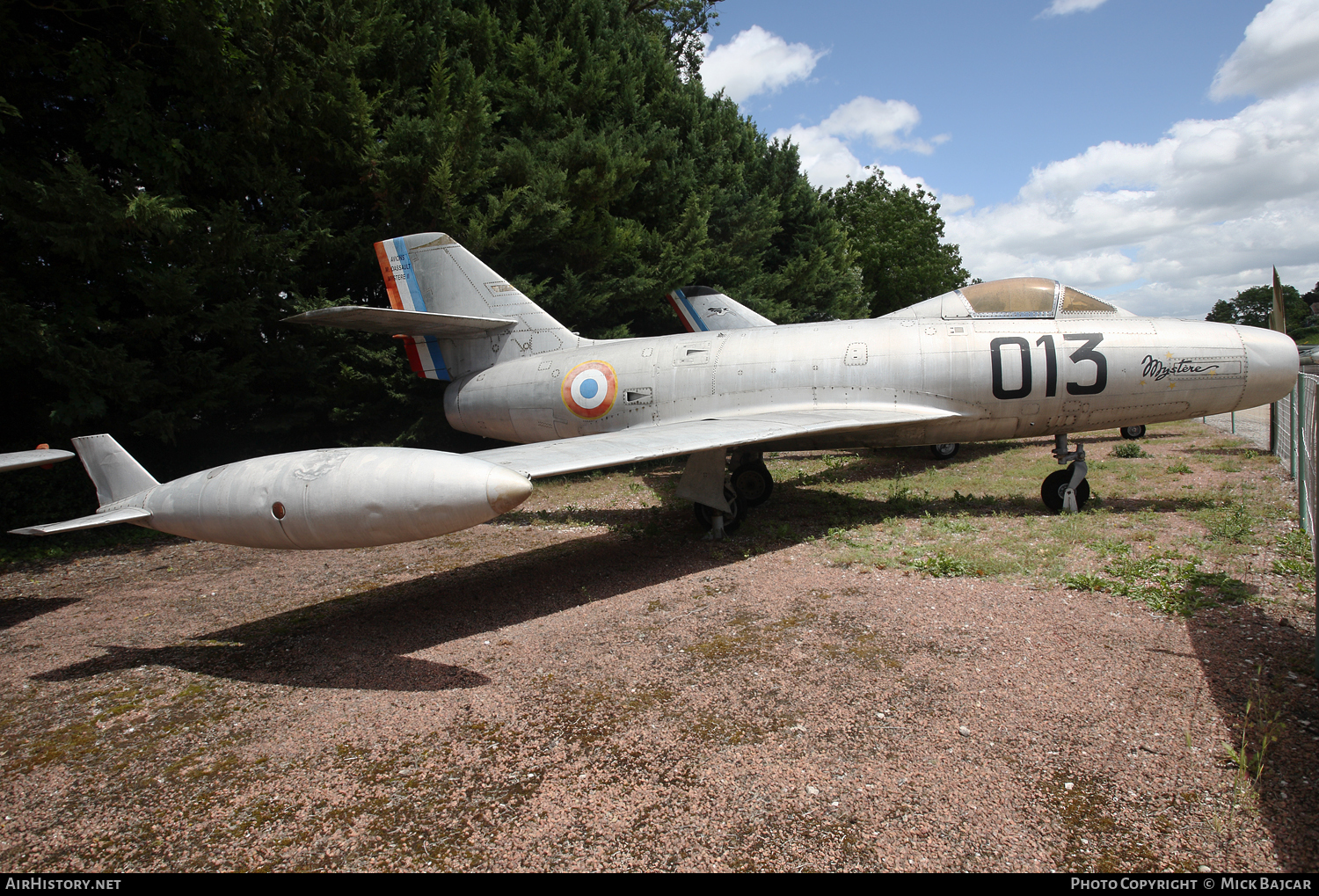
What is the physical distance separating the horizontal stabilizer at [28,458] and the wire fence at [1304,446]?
981cm

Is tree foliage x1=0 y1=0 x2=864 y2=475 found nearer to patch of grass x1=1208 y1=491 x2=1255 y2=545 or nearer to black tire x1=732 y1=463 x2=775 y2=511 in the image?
black tire x1=732 y1=463 x2=775 y2=511

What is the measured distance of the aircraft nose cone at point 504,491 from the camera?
384cm

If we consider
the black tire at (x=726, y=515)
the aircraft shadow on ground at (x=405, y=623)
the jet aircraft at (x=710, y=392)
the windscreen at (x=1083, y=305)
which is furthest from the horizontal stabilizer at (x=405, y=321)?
the windscreen at (x=1083, y=305)

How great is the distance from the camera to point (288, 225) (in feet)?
33.7

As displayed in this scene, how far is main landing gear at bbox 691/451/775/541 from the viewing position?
748 centimetres

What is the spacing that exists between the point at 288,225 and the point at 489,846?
1073 centimetres

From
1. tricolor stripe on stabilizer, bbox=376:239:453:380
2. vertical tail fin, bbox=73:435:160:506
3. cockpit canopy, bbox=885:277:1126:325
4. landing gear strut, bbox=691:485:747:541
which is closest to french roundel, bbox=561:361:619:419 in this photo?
landing gear strut, bbox=691:485:747:541

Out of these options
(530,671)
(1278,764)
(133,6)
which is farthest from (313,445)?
(1278,764)

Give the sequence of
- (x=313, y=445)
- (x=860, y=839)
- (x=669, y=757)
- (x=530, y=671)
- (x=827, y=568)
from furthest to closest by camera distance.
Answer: (x=313, y=445)
(x=827, y=568)
(x=530, y=671)
(x=669, y=757)
(x=860, y=839)

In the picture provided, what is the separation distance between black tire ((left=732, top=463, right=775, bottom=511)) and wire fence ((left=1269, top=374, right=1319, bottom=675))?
5.37 meters

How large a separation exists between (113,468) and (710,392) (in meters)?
5.83

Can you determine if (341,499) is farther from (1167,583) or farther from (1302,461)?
(1302,461)
